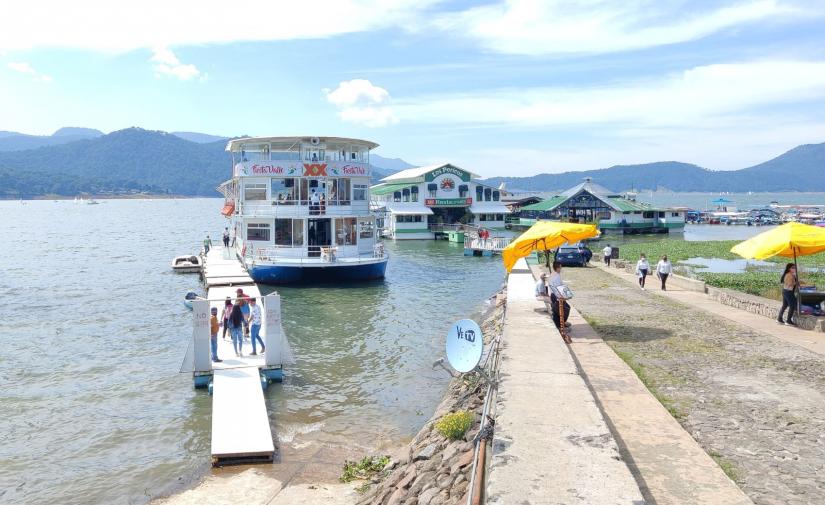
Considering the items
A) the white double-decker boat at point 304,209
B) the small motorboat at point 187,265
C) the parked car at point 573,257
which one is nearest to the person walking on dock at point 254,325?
the white double-decker boat at point 304,209

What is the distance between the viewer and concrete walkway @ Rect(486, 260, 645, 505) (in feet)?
19.7

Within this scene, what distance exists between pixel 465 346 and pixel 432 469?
1812mm

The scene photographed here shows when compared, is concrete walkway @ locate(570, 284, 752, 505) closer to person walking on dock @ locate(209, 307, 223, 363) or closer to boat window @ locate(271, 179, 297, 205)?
person walking on dock @ locate(209, 307, 223, 363)

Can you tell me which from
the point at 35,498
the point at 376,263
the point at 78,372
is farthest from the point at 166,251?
the point at 35,498

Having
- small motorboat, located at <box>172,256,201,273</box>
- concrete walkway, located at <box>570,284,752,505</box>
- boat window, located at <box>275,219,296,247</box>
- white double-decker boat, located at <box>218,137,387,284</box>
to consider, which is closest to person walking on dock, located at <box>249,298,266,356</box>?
concrete walkway, located at <box>570,284,752,505</box>

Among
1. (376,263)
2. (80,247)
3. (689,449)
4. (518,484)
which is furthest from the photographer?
(80,247)

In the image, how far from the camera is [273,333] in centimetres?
1574

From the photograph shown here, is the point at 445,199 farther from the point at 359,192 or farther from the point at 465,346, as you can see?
the point at 465,346

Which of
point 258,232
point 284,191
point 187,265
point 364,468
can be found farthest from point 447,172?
point 364,468

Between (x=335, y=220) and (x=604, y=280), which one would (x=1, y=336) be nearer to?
(x=335, y=220)

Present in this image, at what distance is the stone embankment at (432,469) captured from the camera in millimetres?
8023

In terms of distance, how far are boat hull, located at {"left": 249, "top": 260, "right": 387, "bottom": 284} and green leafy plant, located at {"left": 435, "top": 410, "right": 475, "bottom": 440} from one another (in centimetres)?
2212

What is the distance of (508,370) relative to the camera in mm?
10266

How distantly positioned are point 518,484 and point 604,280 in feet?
75.3
